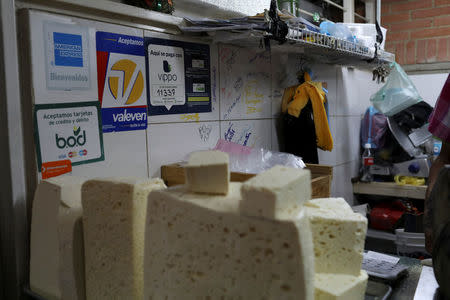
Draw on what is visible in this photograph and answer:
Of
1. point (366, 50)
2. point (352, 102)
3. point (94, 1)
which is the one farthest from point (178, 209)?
point (352, 102)

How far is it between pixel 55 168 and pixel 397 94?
223cm

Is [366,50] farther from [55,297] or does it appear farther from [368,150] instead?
[55,297]

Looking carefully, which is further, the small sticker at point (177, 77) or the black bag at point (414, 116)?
the black bag at point (414, 116)

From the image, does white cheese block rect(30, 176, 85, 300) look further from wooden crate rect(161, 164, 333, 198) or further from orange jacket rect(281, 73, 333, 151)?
orange jacket rect(281, 73, 333, 151)

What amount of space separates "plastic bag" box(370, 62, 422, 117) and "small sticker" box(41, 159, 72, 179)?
2177 mm

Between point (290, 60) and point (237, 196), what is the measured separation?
1.54 metres

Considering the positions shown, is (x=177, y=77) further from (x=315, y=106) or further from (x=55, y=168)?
(x=315, y=106)

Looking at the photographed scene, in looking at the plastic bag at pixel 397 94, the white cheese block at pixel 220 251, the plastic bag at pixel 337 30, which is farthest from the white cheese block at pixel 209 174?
the plastic bag at pixel 397 94

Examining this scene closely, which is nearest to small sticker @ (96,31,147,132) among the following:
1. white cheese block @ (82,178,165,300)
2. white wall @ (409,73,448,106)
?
white cheese block @ (82,178,165,300)

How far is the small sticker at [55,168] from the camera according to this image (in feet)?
3.27

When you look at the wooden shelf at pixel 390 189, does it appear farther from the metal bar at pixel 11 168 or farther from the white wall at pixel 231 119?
the metal bar at pixel 11 168

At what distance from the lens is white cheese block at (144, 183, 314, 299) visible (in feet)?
1.76

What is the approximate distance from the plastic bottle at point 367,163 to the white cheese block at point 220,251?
2.29 meters

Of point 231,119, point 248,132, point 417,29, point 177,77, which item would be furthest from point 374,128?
point 177,77
